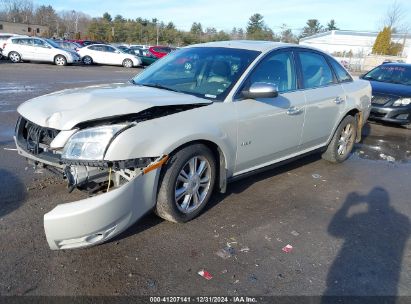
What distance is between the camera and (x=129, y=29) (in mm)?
73875

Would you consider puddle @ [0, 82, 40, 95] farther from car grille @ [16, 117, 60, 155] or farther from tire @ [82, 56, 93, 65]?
tire @ [82, 56, 93, 65]

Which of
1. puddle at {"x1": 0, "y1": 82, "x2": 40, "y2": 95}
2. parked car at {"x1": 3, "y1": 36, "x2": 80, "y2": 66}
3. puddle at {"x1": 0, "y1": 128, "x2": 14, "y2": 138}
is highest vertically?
parked car at {"x1": 3, "y1": 36, "x2": 80, "y2": 66}

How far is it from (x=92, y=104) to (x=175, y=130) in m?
0.77

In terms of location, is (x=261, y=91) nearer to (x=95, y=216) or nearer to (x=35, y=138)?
(x=95, y=216)

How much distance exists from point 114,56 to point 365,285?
2585 centimetres

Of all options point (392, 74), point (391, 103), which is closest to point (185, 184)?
point (391, 103)

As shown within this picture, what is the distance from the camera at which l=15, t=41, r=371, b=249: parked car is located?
3033 mm

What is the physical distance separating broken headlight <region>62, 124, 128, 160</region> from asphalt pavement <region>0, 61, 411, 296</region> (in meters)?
0.84

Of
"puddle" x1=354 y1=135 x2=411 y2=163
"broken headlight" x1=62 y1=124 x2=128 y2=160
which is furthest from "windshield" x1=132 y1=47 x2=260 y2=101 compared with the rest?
"puddle" x1=354 y1=135 x2=411 y2=163

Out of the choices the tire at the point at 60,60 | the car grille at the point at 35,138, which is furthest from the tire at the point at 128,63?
the car grille at the point at 35,138

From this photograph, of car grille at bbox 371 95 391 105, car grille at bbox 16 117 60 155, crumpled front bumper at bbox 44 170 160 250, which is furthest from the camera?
car grille at bbox 371 95 391 105

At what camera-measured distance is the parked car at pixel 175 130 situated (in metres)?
3.03

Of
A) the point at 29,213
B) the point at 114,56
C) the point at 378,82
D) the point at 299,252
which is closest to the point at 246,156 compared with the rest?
the point at 299,252

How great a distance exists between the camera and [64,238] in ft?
9.23
